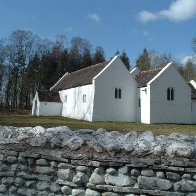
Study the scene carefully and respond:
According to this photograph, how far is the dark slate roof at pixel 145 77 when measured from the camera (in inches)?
1383

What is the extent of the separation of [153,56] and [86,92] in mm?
38909

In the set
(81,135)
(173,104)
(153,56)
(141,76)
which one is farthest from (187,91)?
(153,56)

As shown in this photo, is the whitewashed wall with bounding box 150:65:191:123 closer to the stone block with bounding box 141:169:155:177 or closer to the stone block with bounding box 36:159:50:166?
the stone block with bounding box 36:159:50:166

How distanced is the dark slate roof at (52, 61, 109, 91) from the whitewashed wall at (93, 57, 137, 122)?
125 cm

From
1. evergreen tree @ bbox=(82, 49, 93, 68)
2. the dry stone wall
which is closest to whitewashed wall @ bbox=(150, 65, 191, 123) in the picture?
the dry stone wall

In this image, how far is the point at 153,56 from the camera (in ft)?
237

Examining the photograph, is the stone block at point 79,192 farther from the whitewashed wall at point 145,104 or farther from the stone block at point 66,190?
the whitewashed wall at point 145,104

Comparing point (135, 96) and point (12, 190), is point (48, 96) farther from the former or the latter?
point (12, 190)

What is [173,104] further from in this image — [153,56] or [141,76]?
[153,56]

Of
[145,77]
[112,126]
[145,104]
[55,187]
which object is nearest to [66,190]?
[55,187]

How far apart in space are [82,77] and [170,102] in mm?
10917

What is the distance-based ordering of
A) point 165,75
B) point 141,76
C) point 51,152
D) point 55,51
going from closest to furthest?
point 51,152
point 165,75
point 141,76
point 55,51

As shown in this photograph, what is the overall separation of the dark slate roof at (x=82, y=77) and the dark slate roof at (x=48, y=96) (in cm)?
116

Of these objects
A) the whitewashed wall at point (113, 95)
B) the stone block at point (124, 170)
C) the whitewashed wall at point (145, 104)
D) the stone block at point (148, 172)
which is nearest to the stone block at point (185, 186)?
the stone block at point (148, 172)
